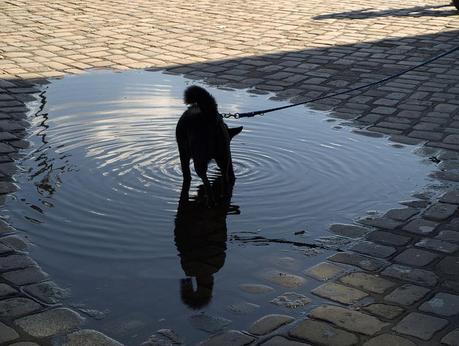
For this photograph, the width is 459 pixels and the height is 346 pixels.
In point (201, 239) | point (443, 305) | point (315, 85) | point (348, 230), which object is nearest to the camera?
point (443, 305)

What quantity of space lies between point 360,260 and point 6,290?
232 cm

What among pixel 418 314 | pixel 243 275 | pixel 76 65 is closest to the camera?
pixel 418 314

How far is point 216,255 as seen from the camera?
522 cm

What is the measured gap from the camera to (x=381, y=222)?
5.79 meters

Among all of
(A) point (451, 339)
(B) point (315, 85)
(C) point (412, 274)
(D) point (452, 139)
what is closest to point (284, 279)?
(C) point (412, 274)

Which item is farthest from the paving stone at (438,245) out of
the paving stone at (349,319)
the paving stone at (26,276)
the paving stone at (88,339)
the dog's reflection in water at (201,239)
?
the paving stone at (26,276)

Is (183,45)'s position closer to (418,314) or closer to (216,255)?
(216,255)

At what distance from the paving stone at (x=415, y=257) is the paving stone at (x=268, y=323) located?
1.19m

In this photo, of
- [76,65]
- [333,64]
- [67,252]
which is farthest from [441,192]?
[76,65]

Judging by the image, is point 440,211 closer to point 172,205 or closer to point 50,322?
point 172,205

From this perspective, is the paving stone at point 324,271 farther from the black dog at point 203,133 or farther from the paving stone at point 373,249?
the black dog at point 203,133

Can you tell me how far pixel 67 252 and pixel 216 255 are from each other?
1.02 metres

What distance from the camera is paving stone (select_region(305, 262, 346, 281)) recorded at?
192 inches

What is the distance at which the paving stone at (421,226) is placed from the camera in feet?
18.5
